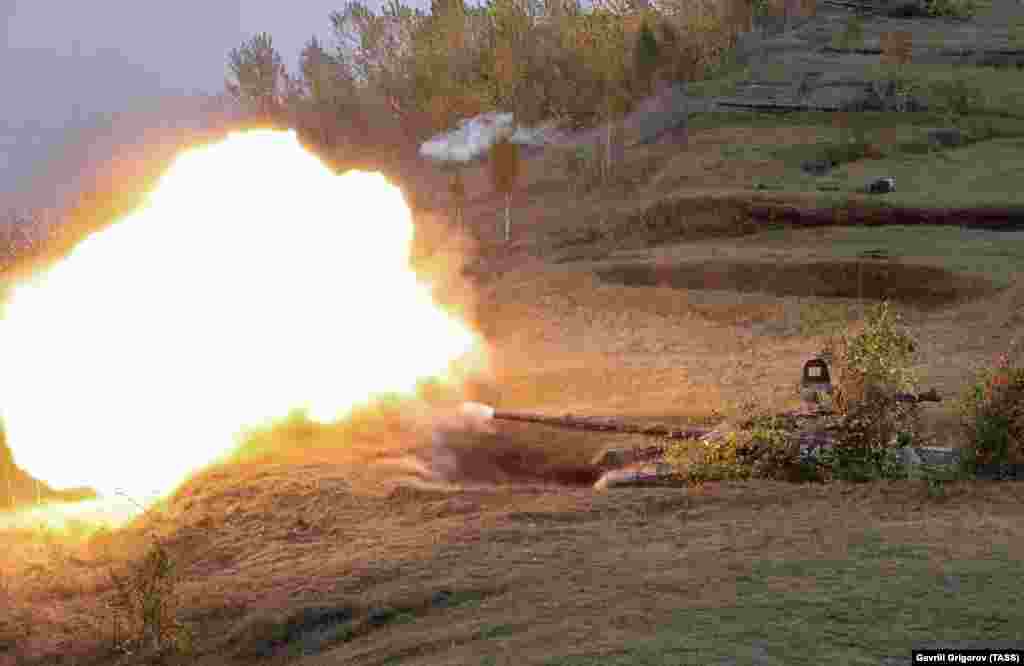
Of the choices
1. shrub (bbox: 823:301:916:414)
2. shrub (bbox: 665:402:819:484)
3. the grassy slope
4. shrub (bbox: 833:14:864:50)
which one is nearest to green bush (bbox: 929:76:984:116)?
shrub (bbox: 833:14:864:50)

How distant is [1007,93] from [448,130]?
30577 mm

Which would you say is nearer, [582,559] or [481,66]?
[582,559]

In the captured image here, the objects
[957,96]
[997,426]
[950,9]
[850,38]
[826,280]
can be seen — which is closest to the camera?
[997,426]

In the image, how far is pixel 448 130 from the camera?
216 ft

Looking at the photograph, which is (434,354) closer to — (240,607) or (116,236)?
(116,236)

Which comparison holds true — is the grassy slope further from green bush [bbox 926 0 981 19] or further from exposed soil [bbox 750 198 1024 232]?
green bush [bbox 926 0 981 19]

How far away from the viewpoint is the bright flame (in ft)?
54.5

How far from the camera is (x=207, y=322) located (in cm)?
1789

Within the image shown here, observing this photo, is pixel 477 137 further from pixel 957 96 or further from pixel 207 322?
pixel 207 322

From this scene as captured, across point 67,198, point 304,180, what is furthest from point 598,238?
point 67,198

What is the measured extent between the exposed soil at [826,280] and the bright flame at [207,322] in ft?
40.1

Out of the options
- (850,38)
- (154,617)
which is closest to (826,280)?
(154,617)

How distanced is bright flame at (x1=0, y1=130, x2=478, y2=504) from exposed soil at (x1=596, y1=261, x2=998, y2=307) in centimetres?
1222

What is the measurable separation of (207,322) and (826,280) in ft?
57.1
